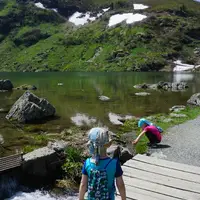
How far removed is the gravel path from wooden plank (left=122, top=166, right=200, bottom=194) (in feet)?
21.3

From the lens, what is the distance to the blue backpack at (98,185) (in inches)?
291

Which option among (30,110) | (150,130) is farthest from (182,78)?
(150,130)

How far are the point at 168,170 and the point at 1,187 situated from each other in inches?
383

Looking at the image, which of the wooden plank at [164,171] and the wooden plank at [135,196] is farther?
the wooden plank at [164,171]

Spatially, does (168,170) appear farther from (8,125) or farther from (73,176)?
(8,125)

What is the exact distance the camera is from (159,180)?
12.5 meters

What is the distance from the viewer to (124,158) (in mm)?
20156

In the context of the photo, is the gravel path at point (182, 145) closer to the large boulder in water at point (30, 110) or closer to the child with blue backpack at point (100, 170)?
the child with blue backpack at point (100, 170)

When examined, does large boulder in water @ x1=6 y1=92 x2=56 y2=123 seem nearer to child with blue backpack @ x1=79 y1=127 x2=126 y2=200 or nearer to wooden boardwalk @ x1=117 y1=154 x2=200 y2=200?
wooden boardwalk @ x1=117 y1=154 x2=200 y2=200

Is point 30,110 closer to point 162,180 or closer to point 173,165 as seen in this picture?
point 173,165

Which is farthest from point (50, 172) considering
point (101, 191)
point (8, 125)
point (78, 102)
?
point (78, 102)

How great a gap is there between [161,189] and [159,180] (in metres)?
0.86

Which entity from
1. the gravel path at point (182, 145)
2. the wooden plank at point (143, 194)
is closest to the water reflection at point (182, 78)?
the gravel path at point (182, 145)

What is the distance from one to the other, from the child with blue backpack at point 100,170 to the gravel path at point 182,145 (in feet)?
41.1
